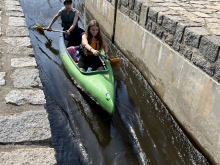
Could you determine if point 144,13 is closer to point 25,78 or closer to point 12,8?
point 25,78

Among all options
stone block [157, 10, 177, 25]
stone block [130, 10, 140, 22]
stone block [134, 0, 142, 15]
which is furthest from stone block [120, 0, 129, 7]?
stone block [157, 10, 177, 25]

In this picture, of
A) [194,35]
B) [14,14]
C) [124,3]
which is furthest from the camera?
[124,3]

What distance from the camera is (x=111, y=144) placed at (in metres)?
3.65

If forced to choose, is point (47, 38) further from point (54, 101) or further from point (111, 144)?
point (111, 144)

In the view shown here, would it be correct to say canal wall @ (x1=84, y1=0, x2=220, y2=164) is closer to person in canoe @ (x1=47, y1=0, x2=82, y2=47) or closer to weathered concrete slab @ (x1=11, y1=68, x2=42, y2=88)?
person in canoe @ (x1=47, y1=0, x2=82, y2=47)

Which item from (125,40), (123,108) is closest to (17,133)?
(123,108)

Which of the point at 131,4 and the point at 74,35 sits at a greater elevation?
the point at 131,4

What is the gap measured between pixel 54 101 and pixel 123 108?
4.54 feet

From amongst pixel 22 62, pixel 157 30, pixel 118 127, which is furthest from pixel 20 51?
pixel 157 30

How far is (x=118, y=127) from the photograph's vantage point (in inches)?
157

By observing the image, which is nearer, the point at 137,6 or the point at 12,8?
the point at 137,6

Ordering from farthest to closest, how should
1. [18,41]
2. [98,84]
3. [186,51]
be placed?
[18,41] < [98,84] < [186,51]

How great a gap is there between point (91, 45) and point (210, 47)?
236 centimetres

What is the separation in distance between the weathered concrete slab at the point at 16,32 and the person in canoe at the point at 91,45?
1218mm
